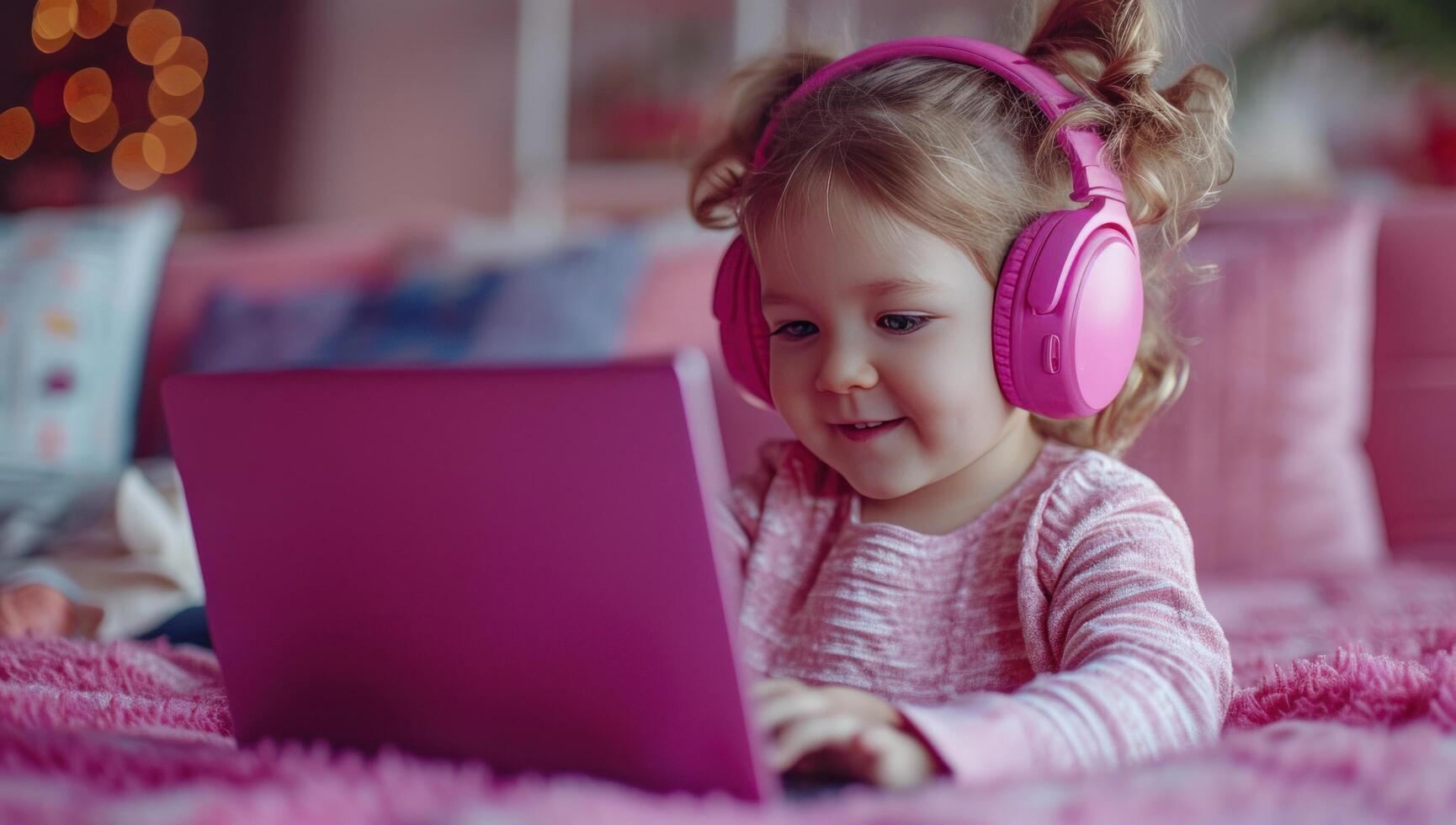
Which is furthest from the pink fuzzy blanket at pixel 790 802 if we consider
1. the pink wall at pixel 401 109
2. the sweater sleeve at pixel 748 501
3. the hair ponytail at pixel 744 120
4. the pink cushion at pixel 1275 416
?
the pink wall at pixel 401 109

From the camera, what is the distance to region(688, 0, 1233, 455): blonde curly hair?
0.78 metres

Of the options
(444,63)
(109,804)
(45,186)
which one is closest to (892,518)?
(109,804)

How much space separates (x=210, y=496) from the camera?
674 millimetres

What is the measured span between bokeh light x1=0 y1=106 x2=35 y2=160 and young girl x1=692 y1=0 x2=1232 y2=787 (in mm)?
4009

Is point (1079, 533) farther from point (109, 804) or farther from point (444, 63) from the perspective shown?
point (444, 63)

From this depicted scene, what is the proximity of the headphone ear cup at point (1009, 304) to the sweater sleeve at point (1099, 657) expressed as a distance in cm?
9

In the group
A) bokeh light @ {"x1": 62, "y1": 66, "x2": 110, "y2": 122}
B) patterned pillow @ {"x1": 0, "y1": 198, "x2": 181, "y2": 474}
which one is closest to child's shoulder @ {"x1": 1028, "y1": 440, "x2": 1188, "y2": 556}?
patterned pillow @ {"x1": 0, "y1": 198, "x2": 181, "y2": 474}

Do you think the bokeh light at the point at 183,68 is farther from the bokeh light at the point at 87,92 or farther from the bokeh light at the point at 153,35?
the bokeh light at the point at 87,92

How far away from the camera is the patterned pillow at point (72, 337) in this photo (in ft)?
6.35

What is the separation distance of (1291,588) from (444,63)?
11.0 feet

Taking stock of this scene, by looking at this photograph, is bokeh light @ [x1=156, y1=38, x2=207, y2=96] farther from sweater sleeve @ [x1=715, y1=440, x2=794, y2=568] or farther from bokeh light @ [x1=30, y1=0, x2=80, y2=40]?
sweater sleeve @ [x1=715, y1=440, x2=794, y2=568]

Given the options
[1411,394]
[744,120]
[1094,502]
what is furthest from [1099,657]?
[1411,394]

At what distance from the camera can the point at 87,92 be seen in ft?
13.3

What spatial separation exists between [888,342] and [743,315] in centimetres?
15
